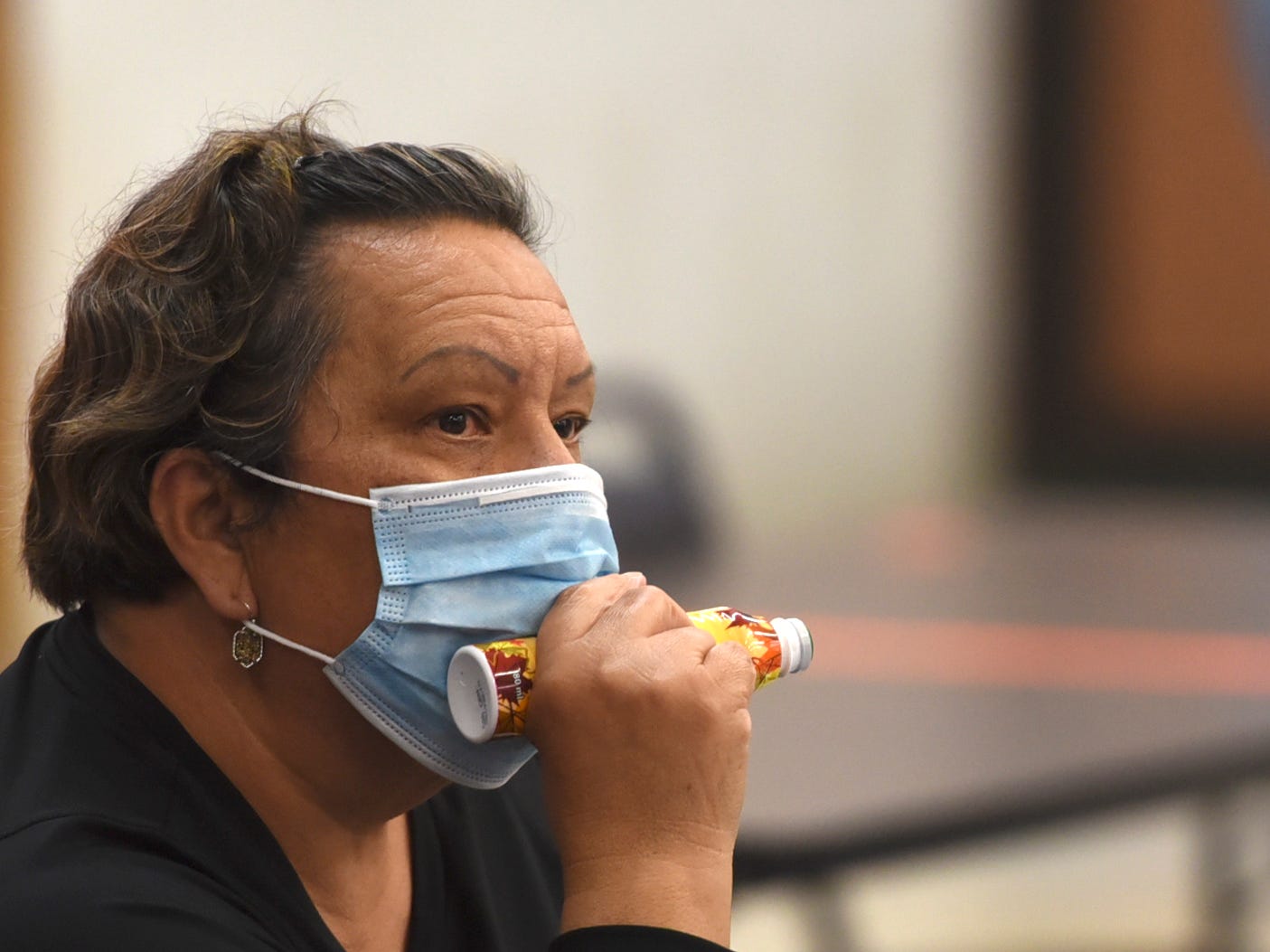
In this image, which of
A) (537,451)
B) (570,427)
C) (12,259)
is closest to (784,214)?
(12,259)

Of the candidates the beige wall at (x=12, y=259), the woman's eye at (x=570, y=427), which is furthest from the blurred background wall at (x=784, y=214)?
the woman's eye at (x=570, y=427)

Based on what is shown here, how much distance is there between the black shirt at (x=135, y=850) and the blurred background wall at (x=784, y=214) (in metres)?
6.41

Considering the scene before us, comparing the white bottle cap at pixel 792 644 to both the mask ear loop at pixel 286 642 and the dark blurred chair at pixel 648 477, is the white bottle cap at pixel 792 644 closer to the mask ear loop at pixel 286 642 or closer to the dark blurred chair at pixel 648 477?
the mask ear loop at pixel 286 642

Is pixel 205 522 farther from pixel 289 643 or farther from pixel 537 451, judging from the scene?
pixel 537 451

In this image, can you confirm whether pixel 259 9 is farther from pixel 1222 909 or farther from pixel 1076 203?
pixel 1076 203

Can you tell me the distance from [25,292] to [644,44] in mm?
4889

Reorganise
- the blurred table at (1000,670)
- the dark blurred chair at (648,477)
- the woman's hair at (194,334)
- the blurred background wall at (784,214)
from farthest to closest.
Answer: the blurred background wall at (784,214) → the dark blurred chair at (648,477) → the blurred table at (1000,670) → the woman's hair at (194,334)

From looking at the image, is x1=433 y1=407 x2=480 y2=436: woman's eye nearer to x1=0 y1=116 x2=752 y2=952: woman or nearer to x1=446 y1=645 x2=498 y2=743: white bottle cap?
x1=0 y1=116 x2=752 y2=952: woman

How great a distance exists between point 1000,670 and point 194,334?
5.89 m

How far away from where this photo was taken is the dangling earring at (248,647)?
154 cm

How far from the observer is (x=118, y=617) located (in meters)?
1.59

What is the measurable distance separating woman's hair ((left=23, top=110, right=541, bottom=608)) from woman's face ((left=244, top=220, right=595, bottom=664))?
3 centimetres

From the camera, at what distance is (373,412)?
1.54 meters

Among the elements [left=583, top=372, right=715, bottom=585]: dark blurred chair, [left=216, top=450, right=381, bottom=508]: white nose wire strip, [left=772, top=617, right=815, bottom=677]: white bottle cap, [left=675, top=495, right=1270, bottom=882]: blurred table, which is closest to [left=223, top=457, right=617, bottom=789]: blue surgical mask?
[left=216, top=450, right=381, bottom=508]: white nose wire strip
